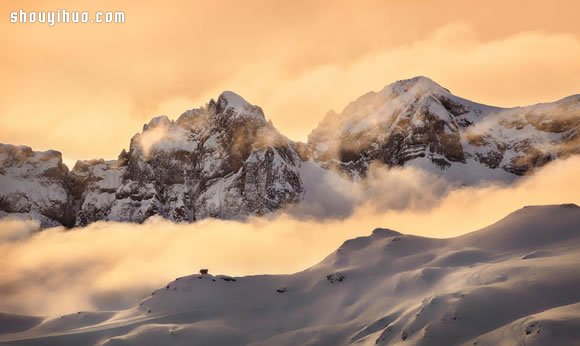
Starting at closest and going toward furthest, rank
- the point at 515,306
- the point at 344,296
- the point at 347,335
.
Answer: the point at 515,306 < the point at 347,335 < the point at 344,296

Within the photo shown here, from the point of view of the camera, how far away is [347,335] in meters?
157

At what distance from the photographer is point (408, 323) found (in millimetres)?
135875

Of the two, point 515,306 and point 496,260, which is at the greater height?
point 496,260

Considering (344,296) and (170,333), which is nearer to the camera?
(170,333)

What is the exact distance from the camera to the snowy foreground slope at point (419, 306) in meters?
126

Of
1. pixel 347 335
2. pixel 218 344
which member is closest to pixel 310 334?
pixel 347 335

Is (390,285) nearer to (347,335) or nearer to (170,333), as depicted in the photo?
(347,335)

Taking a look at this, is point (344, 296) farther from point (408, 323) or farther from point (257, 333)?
point (408, 323)

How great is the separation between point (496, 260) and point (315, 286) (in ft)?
173

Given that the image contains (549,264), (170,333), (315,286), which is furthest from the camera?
(315,286)

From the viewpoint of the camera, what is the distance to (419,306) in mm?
142250

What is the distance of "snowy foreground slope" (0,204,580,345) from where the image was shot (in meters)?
126

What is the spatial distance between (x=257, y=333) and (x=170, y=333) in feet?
69.8

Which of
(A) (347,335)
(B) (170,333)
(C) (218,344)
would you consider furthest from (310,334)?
(B) (170,333)
